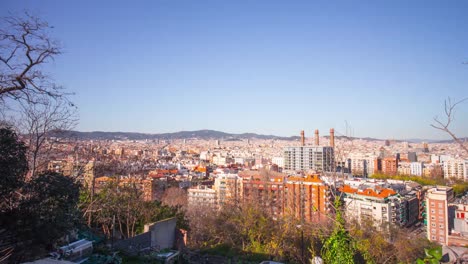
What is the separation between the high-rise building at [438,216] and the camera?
15016 millimetres

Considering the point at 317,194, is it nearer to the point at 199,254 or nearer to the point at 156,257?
the point at 199,254

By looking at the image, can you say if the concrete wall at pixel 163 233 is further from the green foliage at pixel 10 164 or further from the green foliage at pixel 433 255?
the green foliage at pixel 433 255

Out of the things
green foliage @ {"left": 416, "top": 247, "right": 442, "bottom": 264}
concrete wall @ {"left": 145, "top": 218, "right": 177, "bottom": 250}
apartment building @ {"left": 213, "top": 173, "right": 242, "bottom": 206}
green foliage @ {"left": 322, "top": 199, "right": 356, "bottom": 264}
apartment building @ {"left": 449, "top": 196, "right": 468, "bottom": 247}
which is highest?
green foliage @ {"left": 416, "top": 247, "right": 442, "bottom": 264}

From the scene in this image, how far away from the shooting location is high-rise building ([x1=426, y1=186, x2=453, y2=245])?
1502 centimetres

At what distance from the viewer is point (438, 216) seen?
1527cm

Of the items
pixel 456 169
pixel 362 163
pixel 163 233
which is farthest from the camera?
pixel 362 163

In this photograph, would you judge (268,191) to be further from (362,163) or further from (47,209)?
(362,163)

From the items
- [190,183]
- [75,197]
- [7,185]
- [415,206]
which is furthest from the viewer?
[190,183]

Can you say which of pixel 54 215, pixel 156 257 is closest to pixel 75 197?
pixel 54 215

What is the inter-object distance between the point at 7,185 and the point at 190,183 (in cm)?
2227

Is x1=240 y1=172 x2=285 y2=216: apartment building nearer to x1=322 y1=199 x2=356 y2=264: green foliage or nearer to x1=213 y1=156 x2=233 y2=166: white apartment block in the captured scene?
x1=322 y1=199 x2=356 y2=264: green foliage

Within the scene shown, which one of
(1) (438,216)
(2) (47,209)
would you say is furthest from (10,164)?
(1) (438,216)

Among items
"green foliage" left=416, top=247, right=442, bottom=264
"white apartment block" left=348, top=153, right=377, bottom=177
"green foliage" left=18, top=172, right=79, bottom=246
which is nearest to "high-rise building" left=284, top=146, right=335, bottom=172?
"white apartment block" left=348, top=153, right=377, bottom=177

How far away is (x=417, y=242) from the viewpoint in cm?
824
